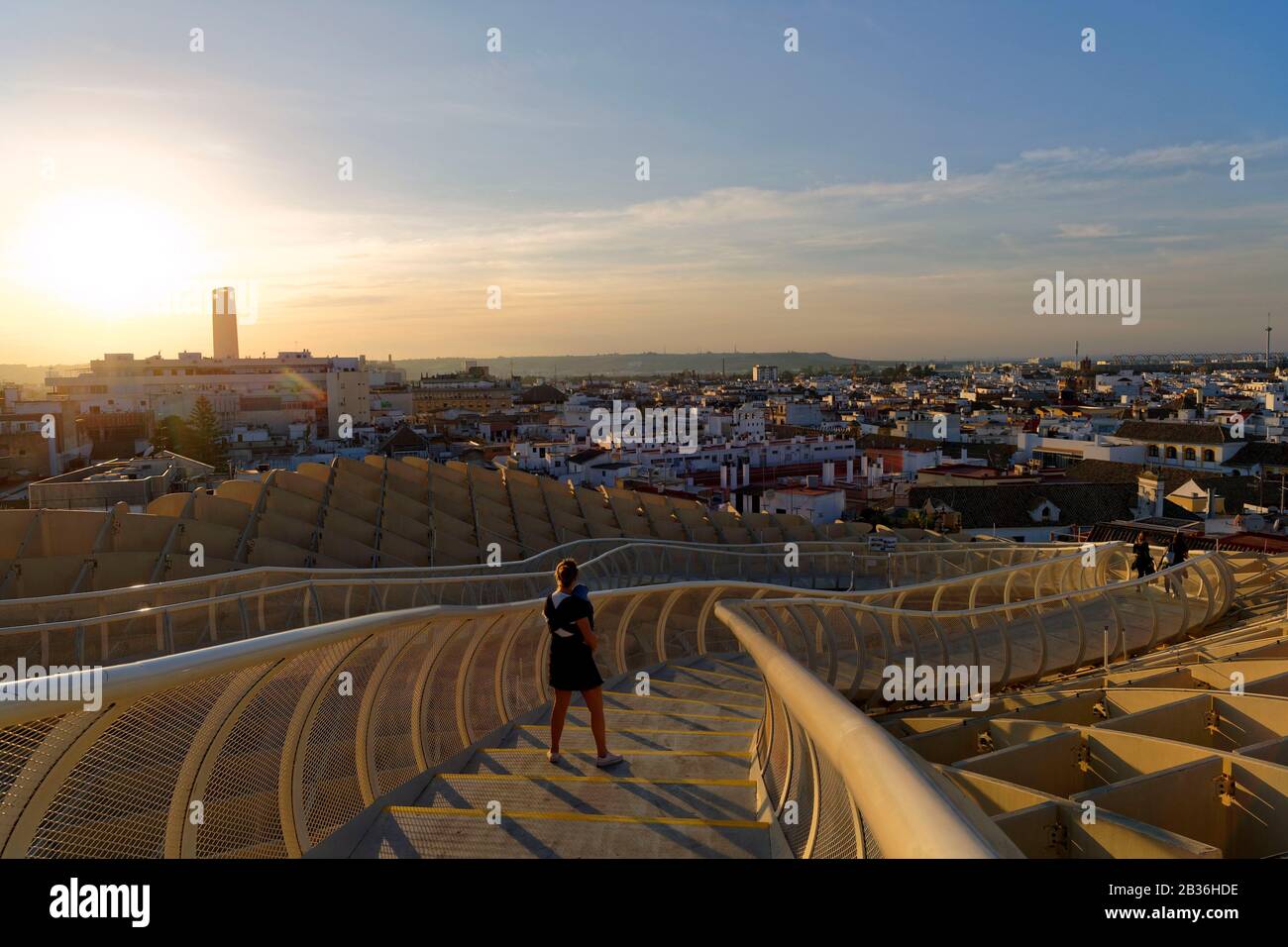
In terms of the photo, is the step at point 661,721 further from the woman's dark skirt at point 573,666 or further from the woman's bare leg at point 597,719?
the woman's bare leg at point 597,719

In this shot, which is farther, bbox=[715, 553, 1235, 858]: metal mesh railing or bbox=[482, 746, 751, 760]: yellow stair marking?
bbox=[482, 746, 751, 760]: yellow stair marking

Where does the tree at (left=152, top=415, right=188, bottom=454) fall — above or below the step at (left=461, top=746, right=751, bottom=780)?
above

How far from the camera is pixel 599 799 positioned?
15.7 feet

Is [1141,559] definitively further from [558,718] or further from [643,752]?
[558,718]

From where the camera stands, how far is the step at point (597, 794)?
14.9 feet

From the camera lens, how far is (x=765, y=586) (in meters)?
10.0

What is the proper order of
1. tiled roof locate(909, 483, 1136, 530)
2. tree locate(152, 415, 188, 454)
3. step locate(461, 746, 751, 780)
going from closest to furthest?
1. step locate(461, 746, 751, 780)
2. tiled roof locate(909, 483, 1136, 530)
3. tree locate(152, 415, 188, 454)

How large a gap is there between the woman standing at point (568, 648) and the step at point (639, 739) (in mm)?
459

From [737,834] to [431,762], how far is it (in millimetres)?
2321

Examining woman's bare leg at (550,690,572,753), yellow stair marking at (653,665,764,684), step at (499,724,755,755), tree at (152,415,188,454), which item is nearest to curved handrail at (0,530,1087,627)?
yellow stair marking at (653,665,764,684)

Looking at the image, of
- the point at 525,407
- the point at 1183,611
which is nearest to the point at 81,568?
the point at 1183,611

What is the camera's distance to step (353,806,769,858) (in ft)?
12.9

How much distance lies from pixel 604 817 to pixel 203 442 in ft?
183

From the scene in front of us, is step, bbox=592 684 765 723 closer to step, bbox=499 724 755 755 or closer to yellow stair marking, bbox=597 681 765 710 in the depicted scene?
yellow stair marking, bbox=597 681 765 710
